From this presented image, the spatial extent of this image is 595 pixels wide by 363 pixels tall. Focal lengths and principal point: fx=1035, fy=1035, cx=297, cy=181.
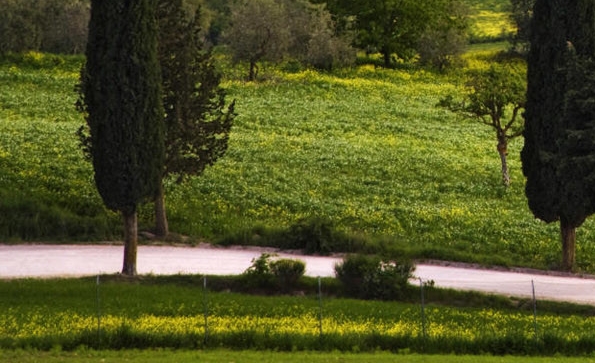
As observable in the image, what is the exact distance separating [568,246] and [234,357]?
17.9 meters

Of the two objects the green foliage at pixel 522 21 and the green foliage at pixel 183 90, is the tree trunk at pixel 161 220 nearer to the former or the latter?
the green foliage at pixel 183 90

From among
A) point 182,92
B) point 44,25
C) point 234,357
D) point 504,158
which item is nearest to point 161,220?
point 182,92

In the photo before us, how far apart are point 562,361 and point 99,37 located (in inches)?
699

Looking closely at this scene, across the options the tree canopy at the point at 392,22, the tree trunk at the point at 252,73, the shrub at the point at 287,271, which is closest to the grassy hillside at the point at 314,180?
the tree trunk at the point at 252,73

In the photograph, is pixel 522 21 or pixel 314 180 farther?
pixel 522 21

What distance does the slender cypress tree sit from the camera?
129ft

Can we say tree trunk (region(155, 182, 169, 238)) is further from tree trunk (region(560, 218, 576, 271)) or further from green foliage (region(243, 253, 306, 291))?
tree trunk (region(560, 218, 576, 271))

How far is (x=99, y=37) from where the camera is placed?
3334 centimetres

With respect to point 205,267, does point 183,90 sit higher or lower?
higher

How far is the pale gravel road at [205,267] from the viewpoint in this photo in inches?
1326

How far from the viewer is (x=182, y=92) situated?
A: 3981 cm

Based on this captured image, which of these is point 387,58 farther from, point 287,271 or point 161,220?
point 287,271

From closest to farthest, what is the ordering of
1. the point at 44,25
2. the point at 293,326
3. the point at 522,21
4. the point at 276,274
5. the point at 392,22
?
the point at 293,326 → the point at 276,274 → the point at 44,25 → the point at 392,22 → the point at 522,21

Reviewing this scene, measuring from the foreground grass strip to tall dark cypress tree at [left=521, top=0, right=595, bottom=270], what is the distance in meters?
11.6
